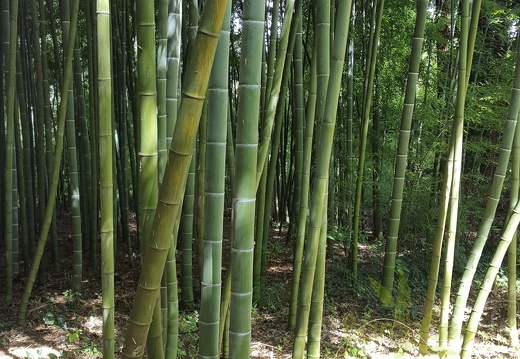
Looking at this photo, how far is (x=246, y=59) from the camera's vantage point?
4.12 ft

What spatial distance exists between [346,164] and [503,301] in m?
1.97

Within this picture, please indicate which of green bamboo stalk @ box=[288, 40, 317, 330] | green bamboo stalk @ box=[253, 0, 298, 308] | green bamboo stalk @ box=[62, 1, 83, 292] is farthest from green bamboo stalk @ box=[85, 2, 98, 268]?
green bamboo stalk @ box=[288, 40, 317, 330]

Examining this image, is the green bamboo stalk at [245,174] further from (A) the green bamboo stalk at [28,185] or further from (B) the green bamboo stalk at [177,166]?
(A) the green bamboo stalk at [28,185]

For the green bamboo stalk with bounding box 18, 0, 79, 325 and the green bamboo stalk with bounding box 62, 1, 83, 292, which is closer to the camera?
the green bamboo stalk with bounding box 18, 0, 79, 325

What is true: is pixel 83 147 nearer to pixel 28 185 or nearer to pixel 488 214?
pixel 28 185

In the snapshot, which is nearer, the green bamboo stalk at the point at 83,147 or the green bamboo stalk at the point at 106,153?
the green bamboo stalk at the point at 106,153

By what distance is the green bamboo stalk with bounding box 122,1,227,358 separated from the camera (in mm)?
1002

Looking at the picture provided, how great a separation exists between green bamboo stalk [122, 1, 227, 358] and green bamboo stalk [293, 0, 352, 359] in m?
0.78

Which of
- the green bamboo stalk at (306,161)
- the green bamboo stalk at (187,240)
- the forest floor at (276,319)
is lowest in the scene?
the forest floor at (276,319)

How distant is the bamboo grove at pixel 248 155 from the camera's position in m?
1.31

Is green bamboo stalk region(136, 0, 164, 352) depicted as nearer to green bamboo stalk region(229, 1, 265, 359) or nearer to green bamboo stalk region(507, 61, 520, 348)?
green bamboo stalk region(229, 1, 265, 359)

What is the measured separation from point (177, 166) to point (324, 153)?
0.86 m

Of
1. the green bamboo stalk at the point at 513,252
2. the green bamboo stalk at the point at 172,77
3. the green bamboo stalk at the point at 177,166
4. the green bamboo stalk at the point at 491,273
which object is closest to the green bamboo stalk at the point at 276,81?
the green bamboo stalk at the point at 172,77

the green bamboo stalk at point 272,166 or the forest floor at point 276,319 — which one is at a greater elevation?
the green bamboo stalk at point 272,166
